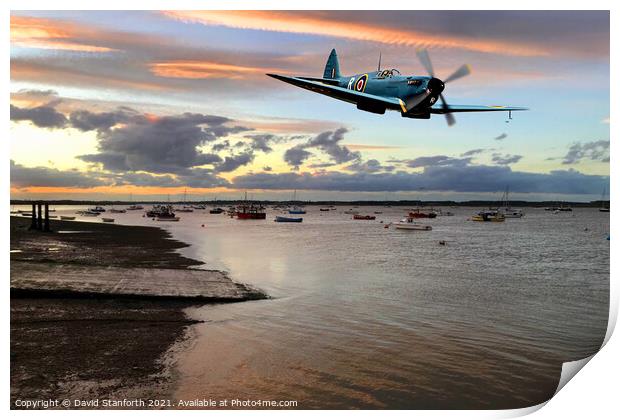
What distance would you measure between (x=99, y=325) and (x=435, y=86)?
22.9 ft

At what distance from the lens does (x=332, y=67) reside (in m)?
7.49

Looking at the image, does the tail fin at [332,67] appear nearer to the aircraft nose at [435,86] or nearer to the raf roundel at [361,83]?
the raf roundel at [361,83]

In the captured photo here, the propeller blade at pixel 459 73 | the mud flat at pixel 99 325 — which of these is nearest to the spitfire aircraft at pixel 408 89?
the propeller blade at pixel 459 73

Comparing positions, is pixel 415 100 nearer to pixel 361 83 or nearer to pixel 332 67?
pixel 361 83

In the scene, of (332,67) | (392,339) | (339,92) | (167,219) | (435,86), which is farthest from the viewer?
(167,219)

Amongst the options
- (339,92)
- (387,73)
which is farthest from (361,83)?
(339,92)

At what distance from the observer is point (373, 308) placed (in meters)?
12.6

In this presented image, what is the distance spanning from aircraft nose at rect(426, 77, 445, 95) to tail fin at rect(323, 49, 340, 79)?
4.62 ft

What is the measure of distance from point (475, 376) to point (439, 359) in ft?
2.70

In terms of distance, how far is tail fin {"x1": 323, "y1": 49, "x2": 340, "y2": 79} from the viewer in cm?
736

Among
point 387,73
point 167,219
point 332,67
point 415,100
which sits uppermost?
point 332,67
